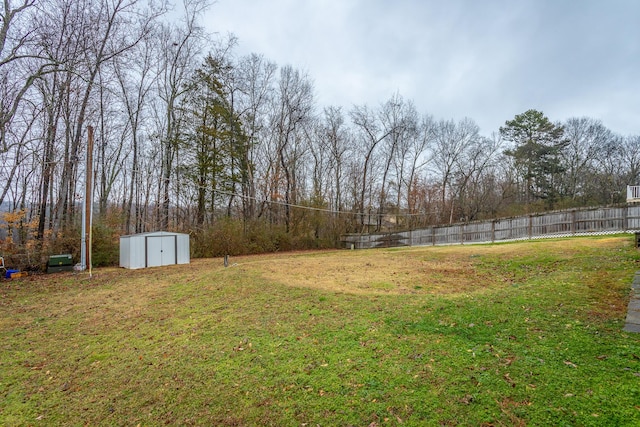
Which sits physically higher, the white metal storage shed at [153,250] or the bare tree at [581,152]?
the bare tree at [581,152]

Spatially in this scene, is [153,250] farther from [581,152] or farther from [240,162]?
[581,152]

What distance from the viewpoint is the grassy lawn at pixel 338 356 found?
257 centimetres

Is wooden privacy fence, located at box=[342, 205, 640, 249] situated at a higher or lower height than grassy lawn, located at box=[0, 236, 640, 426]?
higher

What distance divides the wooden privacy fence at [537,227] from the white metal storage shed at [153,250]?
14.7 meters

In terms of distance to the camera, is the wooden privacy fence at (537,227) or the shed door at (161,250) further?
the shed door at (161,250)

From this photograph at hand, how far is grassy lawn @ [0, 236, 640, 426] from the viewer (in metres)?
2.57

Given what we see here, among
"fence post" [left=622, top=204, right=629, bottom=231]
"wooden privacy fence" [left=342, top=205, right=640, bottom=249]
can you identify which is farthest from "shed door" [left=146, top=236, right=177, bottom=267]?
"fence post" [left=622, top=204, right=629, bottom=231]

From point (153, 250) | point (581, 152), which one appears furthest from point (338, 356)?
point (581, 152)

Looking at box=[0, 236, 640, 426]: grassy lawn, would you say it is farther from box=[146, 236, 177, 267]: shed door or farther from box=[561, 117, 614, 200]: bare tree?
box=[561, 117, 614, 200]: bare tree

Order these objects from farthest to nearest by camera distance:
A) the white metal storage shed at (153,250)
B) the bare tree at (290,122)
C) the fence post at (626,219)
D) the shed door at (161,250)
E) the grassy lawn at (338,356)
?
the bare tree at (290,122) < the shed door at (161,250) < the white metal storage shed at (153,250) < the fence post at (626,219) < the grassy lawn at (338,356)

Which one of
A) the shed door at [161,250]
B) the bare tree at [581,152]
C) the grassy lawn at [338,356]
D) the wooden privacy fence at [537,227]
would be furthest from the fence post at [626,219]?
the shed door at [161,250]

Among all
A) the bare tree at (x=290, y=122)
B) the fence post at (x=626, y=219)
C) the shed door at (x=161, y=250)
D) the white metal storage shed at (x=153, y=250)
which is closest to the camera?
the fence post at (x=626, y=219)

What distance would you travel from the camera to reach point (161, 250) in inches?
517

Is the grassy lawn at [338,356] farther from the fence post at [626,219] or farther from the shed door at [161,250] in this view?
the fence post at [626,219]
